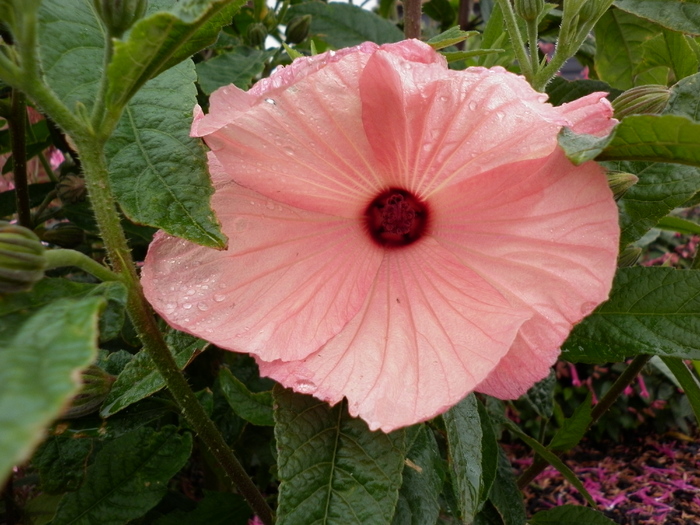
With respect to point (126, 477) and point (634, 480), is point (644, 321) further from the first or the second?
point (634, 480)

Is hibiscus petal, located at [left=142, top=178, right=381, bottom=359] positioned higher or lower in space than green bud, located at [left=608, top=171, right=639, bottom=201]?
lower

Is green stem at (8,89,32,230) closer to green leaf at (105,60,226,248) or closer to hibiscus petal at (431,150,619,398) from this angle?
green leaf at (105,60,226,248)

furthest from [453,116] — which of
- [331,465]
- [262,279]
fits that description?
[331,465]

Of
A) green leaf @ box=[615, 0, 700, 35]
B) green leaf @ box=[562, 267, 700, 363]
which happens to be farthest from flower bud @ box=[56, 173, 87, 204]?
green leaf @ box=[615, 0, 700, 35]

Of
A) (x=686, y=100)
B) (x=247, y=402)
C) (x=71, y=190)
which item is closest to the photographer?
(x=686, y=100)

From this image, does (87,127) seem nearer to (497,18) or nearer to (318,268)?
(318,268)

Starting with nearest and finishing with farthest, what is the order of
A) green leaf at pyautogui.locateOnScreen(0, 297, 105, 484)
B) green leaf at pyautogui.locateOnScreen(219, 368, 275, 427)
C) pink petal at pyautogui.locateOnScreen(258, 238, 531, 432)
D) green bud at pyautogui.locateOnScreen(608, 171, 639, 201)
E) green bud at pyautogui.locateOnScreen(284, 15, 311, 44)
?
green leaf at pyautogui.locateOnScreen(0, 297, 105, 484), pink petal at pyautogui.locateOnScreen(258, 238, 531, 432), green bud at pyautogui.locateOnScreen(608, 171, 639, 201), green leaf at pyautogui.locateOnScreen(219, 368, 275, 427), green bud at pyautogui.locateOnScreen(284, 15, 311, 44)
